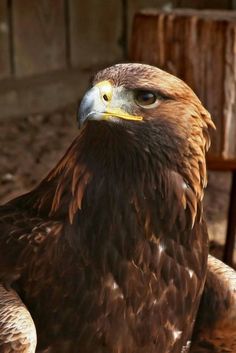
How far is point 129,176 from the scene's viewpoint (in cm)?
306

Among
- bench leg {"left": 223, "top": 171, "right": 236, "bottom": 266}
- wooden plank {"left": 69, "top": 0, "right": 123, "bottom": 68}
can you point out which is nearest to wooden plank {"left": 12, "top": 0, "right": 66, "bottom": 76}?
wooden plank {"left": 69, "top": 0, "right": 123, "bottom": 68}

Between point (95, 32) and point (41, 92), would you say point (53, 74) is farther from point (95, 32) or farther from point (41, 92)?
point (95, 32)

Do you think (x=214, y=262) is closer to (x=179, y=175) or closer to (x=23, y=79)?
(x=179, y=175)

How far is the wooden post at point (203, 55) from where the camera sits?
4.56 m

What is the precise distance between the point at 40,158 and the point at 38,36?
119 cm

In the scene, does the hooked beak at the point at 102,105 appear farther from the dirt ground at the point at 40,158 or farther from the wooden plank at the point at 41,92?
the wooden plank at the point at 41,92

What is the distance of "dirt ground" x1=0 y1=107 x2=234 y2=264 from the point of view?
6.12 m

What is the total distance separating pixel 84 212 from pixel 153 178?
0.83 feet

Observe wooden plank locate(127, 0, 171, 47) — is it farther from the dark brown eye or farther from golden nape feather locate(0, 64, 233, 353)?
the dark brown eye

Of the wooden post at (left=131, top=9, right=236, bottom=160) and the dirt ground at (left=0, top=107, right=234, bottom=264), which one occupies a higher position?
the wooden post at (left=131, top=9, right=236, bottom=160)

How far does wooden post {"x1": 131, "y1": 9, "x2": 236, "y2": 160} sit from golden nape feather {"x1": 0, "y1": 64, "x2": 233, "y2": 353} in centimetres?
143

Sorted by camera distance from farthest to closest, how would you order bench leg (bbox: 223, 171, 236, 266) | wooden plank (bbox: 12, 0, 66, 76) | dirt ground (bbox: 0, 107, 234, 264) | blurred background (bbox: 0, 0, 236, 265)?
wooden plank (bbox: 12, 0, 66, 76), blurred background (bbox: 0, 0, 236, 265), dirt ground (bbox: 0, 107, 234, 264), bench leg (bbox: 223, 171, 236, 266)

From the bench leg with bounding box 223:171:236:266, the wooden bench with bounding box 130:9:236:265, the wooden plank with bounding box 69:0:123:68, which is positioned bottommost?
the bench leg with bounding box 223:171:236:266

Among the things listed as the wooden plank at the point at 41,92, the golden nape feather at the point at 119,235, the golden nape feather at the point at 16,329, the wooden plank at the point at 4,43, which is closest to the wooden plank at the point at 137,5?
the wooden plank at the point at 41,92
